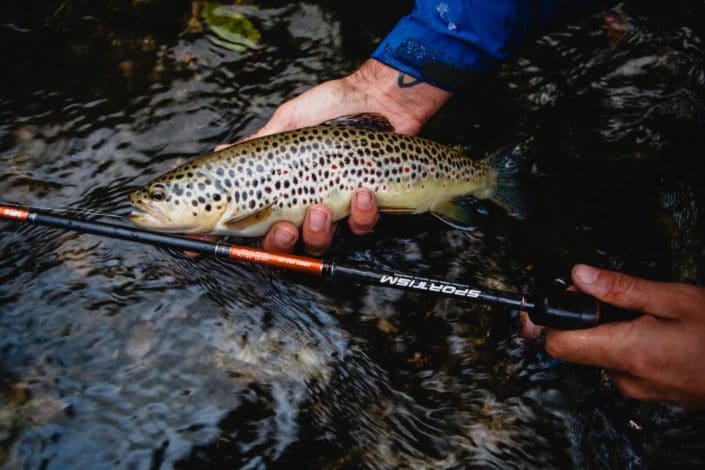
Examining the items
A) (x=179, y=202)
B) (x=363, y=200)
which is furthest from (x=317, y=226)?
(x=179, y=202)

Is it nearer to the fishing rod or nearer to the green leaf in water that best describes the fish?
the fishing rod

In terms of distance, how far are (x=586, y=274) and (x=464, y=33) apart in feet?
6.10

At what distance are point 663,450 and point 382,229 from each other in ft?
6.65

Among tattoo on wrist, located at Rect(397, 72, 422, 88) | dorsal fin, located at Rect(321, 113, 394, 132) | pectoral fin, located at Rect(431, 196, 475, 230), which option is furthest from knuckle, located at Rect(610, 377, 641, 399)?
tattoo on wrist, located at Rect(397, 72, 422, 88)

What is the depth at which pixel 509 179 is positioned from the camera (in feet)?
11.4

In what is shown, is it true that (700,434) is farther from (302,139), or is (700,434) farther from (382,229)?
(302,139)

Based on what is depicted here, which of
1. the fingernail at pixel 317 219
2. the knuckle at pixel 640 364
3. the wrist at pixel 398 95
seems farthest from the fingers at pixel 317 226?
the knuckle at pixel 640 364

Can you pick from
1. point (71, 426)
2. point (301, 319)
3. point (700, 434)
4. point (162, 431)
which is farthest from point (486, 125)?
point (71, 426)

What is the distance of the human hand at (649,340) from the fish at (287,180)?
1.27m

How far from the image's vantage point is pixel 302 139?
3008 mm

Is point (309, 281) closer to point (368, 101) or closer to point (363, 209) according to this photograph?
point (363, 209)

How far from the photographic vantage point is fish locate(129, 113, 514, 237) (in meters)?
2.89

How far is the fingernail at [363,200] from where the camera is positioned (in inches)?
116

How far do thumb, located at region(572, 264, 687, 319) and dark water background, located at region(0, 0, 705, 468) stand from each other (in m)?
0.81
